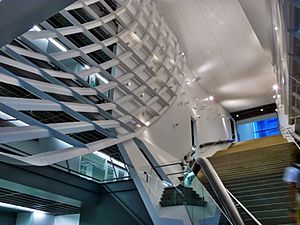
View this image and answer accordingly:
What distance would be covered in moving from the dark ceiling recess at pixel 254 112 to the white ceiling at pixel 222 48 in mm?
1061

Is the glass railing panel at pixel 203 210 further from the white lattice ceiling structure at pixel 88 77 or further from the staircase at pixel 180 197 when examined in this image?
the white lattice ceiling structure at pixel 88 77

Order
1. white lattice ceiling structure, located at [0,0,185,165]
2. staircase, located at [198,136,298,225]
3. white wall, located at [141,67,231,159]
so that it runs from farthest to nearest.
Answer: white wall, located at [141,67,231,159] < white lattice ceiling structure, located at [0,0,185,165] < staircase, located at [198,136,298,225]

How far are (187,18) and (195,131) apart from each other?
17.8ft

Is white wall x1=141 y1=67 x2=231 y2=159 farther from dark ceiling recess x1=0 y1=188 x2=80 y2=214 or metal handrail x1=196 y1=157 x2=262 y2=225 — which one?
metal handrail x1=196 y1=157 x2=262 y2=225

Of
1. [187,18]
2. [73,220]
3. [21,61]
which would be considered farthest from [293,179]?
[187,18]

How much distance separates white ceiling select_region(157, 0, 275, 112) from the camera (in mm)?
12992

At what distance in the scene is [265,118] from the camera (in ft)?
68.5

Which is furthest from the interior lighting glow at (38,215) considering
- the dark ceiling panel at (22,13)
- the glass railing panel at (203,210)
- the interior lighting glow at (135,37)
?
the dark ceiling panel at (22,13)

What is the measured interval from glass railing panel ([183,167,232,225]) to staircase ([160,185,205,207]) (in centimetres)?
6

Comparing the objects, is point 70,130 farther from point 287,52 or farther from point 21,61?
point 287,52

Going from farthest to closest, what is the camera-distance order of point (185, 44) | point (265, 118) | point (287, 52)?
point (265, 118) → point (185, 44) → point (287, 52)

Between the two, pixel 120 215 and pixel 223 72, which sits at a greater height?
pixel 223 72

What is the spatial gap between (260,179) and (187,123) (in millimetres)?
7398

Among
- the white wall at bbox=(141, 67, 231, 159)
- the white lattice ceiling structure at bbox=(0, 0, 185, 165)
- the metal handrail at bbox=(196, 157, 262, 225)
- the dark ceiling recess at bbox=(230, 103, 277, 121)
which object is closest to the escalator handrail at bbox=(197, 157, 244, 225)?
the metal handrail at bbox=(196, 157, 262, 225)
